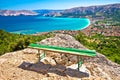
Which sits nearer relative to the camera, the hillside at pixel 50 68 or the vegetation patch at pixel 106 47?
the hillside at pixel 50 68

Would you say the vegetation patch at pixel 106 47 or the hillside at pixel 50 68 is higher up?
the hillside at pixel 50 68

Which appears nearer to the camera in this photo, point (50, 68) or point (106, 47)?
point (50, 68)

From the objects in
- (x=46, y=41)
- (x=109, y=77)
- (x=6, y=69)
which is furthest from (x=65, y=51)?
(x=46, y=41)

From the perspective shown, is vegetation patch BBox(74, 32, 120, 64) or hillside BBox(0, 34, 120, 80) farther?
vegetation patch BBox(74, 32, 120, 64)

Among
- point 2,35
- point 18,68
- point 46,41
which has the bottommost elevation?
point 2,35

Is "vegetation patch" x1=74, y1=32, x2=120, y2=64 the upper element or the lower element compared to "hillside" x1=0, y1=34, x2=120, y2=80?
lower

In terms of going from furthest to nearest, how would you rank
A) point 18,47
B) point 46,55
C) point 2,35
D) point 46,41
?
point 2,35
point 18,47
point 46,41
point 46,55

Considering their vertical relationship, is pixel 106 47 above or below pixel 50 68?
below

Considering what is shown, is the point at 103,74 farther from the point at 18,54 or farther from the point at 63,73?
the point at 18,54
